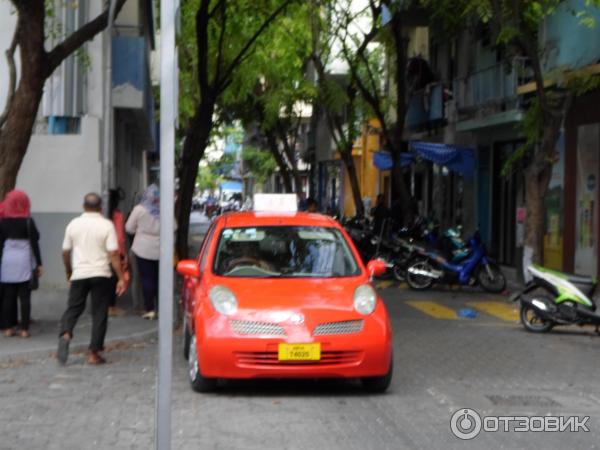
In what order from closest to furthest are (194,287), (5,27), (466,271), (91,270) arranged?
(194,287) < (91,270) < (5,27) < (466,271)

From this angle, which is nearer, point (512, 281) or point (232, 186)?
point (512, 281)

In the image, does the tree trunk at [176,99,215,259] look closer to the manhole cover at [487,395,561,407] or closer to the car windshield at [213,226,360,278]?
the car windshield at [213,226,360,278]

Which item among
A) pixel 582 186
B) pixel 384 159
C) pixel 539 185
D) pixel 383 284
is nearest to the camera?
pixel 539 185

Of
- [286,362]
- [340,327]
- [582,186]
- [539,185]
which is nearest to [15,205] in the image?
[286,362]

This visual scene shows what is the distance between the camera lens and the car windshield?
10578 mm

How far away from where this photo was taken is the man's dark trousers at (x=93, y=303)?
1133 centimetres

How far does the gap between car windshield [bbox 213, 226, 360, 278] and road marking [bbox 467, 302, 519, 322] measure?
6.25 metres

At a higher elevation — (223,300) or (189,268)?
(189,268)

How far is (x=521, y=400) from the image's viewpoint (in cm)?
978

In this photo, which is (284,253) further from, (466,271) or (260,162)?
(260,162)

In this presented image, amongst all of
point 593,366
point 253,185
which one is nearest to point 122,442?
point 593,366

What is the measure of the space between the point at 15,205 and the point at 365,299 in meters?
4.85

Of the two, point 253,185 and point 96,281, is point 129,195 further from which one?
point 253,185

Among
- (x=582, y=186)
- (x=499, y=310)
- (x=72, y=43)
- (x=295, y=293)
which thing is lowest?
(x=499, y=310)
